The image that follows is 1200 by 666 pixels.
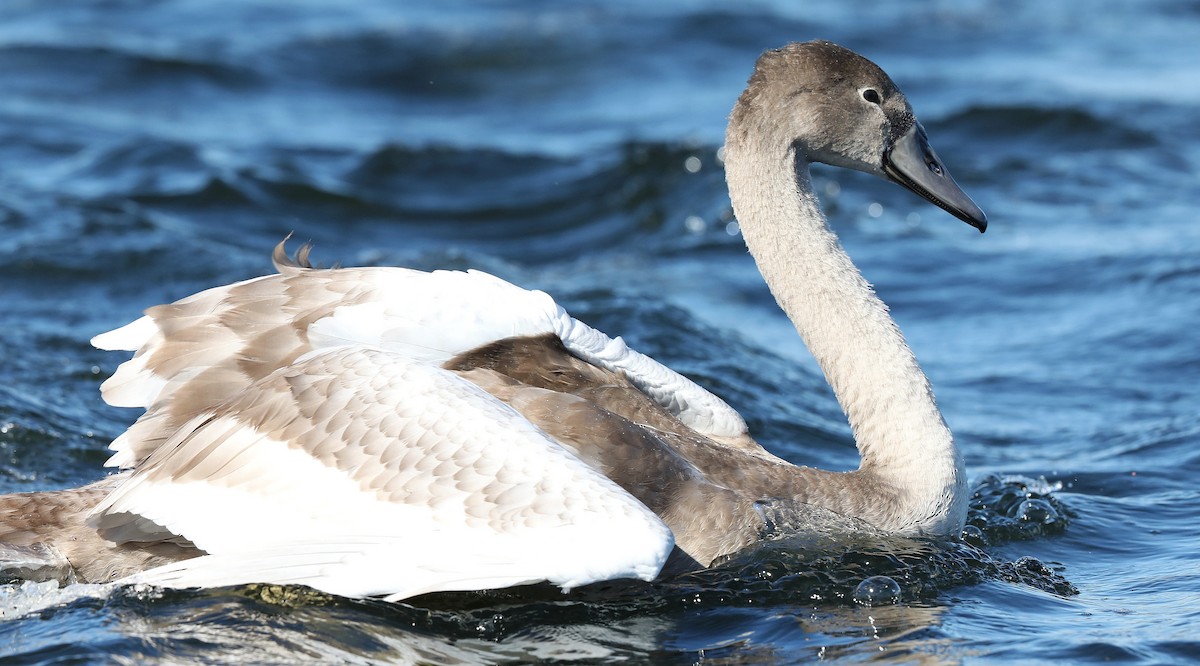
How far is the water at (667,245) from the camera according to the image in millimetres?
5305

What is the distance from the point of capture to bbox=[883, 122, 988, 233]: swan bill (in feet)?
20.2

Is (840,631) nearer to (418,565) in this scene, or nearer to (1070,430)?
(418,565)

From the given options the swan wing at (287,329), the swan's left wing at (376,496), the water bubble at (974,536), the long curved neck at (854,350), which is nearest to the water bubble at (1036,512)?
the water bubble at (974,536)

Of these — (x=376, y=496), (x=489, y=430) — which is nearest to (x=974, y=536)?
(x=489, y=430)

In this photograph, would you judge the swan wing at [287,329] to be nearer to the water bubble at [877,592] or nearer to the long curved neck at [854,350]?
the long curved neck at [854,350]

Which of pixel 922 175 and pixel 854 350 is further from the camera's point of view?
pixel 922 175

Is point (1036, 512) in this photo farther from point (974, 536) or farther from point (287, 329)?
point (287, 329)

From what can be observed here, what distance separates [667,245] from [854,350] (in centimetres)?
611

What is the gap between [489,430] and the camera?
510 centimetres

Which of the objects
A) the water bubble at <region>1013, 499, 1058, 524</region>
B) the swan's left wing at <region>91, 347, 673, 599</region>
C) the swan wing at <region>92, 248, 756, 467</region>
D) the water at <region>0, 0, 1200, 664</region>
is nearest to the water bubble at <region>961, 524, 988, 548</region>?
the water at <region>0, 0, 1200, 664</region>

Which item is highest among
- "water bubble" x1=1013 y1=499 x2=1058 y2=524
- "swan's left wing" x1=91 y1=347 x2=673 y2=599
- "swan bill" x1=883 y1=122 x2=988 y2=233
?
"swan bill" x1=883 y1=122 x2=988 y2=233

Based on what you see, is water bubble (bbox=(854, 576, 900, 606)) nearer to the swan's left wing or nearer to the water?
the water

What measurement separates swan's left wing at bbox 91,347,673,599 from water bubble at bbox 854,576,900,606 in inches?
40.7

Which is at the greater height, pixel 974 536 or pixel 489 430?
pixel 974 536
